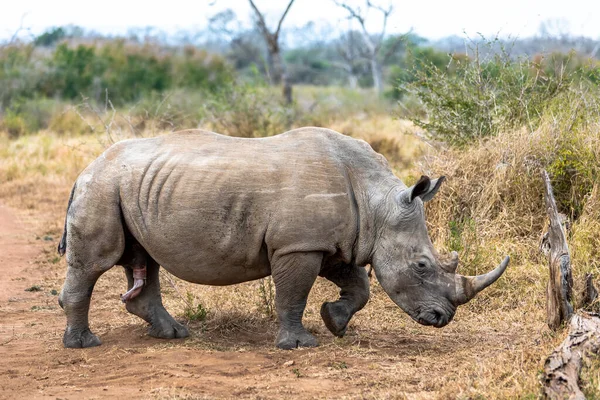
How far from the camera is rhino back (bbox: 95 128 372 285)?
6.09 meters

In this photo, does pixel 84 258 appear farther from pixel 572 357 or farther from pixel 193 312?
pixel 572 357

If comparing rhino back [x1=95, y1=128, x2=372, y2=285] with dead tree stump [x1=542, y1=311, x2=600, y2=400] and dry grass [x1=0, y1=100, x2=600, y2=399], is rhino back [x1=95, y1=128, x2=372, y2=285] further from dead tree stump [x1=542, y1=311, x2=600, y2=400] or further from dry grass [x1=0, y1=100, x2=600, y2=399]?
dead tree stump [x1=542, y1=311, x2=600, y2=400]

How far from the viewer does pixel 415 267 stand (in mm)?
A: 6164

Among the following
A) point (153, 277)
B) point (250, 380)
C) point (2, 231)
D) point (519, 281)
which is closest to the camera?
point (250, 380)

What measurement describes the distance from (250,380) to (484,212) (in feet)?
13.3

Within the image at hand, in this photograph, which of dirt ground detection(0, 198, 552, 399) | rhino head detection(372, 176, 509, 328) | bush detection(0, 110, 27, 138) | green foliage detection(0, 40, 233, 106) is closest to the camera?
dirt ground detection(0, 198, 552, 399)

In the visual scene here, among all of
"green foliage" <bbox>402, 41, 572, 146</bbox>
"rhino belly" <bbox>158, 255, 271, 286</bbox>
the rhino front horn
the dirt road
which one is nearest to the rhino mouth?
the rhino front horn

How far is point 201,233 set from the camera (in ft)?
20.3

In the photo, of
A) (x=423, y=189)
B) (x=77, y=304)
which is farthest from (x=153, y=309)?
(x=423, y=189)

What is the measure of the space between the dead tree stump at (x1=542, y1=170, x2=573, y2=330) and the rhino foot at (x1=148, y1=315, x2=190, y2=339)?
2.80 metres

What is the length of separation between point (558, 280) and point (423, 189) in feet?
3.93

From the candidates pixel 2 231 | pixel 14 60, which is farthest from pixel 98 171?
pixel 14 60

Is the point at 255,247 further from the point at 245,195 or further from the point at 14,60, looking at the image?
the point at 14,60

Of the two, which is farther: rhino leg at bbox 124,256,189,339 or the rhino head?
rhino leg at bbox 124,256,189,339
